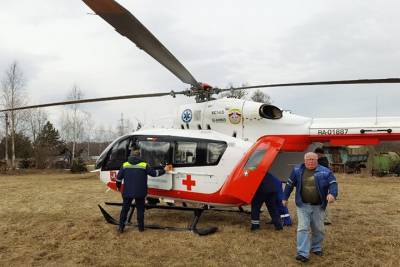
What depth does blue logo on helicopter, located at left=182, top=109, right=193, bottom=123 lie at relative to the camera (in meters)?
8.41

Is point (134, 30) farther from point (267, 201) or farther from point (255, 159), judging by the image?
point (267, 201)

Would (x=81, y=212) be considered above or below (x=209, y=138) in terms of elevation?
below

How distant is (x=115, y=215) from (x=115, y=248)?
3.00 metres

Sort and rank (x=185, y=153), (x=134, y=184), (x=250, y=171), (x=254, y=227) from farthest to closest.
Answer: (x=185, y=153), (x=254, y=227), (x=134, y=184), (x=250, y=171)

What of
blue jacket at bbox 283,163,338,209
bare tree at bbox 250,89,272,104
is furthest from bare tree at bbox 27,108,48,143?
blue jacket at bbox 283,163,338,209

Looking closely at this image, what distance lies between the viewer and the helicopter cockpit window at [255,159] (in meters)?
7.04

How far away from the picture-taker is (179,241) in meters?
6.73

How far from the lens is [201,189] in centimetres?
757

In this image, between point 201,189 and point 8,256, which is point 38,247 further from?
point 201,189

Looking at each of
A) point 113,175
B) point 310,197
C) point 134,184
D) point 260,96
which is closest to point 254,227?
point 310,197

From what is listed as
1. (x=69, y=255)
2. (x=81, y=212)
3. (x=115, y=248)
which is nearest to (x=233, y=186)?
(x=115, y=248)

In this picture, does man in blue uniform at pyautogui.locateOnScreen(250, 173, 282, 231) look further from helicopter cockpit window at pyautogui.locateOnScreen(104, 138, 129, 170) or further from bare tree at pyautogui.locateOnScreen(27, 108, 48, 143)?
bare tree at pyautogui.locateOnScreen(27, 108, 48, 143)

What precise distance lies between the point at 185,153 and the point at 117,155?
169 cm

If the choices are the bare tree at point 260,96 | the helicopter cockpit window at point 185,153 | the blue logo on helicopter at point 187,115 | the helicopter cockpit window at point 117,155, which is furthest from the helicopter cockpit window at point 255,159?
the bare tree at point 260,96
